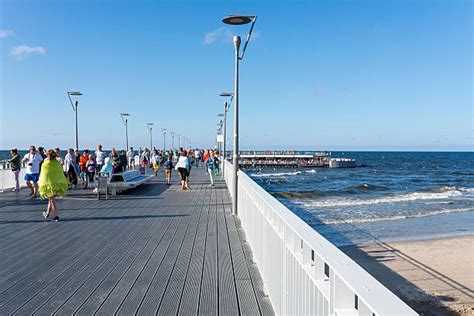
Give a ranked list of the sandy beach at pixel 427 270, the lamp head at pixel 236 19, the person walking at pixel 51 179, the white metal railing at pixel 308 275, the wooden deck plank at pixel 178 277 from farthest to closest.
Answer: the lamp head at pixel 236 19 → the sandy beach at pixel 427 270 → the person walking at pixel 51 179 → the wooden deck plank at pixel 178 277 → the white metal railing at pixel 308 275

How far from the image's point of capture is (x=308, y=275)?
232 cm

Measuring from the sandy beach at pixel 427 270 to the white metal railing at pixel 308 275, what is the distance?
492 cm

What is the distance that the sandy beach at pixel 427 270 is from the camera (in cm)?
780

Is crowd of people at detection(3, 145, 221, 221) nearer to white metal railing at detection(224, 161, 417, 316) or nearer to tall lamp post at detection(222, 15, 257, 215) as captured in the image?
tall lamp post at detection(222, 15, 257, 215)

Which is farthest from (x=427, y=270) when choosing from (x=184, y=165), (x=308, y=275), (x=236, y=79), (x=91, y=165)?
(x=91, y=165)

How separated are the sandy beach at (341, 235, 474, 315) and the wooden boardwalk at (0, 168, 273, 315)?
12.7 feet

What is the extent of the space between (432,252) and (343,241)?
8.25ft

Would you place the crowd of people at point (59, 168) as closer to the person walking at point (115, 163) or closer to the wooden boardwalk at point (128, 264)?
the person walking at point (115, 163)

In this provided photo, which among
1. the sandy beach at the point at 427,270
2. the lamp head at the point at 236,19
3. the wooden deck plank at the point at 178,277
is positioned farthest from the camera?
the lamp head at the point at 236,19

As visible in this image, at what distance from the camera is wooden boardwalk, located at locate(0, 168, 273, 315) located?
381cm

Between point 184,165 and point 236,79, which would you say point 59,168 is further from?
point 184,165

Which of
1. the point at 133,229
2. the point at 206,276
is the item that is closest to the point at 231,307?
the point at 206,276

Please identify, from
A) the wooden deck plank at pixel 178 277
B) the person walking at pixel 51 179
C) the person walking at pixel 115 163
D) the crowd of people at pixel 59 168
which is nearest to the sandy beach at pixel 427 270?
the wooden deck plank at pixel 178 277

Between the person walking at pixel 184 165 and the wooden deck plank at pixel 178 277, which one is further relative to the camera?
the person walking at pixel 184 165
